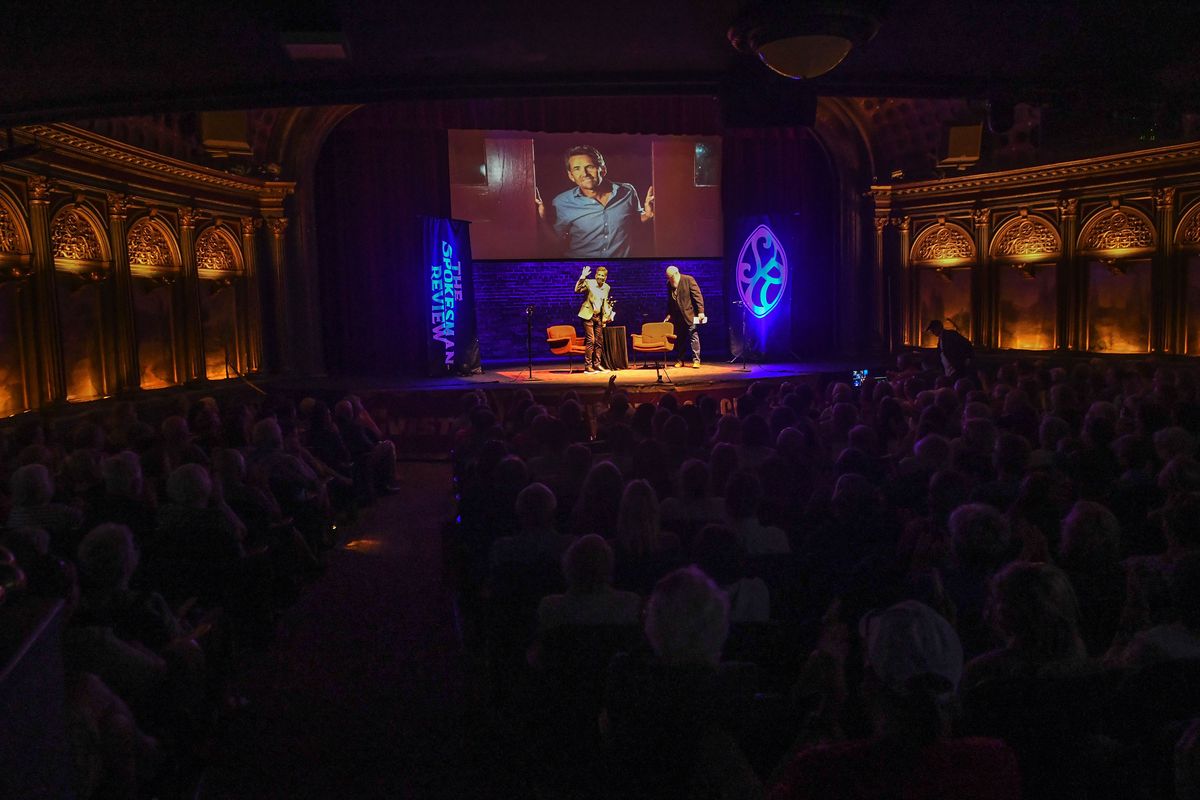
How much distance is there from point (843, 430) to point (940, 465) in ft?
4.54

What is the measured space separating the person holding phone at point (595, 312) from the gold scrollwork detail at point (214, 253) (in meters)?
4.74

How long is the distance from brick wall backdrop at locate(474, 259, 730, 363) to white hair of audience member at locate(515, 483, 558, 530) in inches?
418

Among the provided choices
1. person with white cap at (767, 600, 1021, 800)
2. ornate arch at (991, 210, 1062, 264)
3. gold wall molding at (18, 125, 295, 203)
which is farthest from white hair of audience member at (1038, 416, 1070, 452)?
ornate arch at (991, 210, 1062, 264)

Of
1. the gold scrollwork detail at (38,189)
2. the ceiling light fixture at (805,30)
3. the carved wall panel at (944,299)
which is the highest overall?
the gold scrollwork detail at (38,189)

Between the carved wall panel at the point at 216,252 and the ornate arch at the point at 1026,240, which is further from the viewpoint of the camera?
the ornate arch at the point at 1026,240

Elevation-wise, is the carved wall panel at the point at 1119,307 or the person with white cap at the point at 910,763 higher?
the carved wall panel at the point at 1119,307

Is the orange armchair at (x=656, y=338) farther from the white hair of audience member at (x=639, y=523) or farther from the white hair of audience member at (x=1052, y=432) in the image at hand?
the white hair of audience member at (x=639, y=523)

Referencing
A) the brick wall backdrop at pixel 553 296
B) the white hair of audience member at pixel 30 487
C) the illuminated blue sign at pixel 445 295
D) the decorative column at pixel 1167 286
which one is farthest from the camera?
the brick wall backdrop at pixel 553 296

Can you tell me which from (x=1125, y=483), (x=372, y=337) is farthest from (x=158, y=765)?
(x=372, y=337)

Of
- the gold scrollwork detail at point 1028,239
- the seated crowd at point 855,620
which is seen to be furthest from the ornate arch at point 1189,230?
the seated crowd at point 855,620

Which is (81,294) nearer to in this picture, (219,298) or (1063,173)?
(219,298)

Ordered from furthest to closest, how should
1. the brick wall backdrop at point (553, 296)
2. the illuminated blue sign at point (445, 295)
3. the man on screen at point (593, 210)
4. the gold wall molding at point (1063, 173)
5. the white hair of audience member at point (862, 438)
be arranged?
the brick wall backdrop at point (553, 296), the man on screen at point (593, 210), the illuminated blue sign at point (445, 295), the gold wall molding at point (1063, 173), the white hair of audience member at point (862, 438)

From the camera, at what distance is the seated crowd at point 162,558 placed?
93.4 inches

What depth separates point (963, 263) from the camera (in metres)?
12.9
